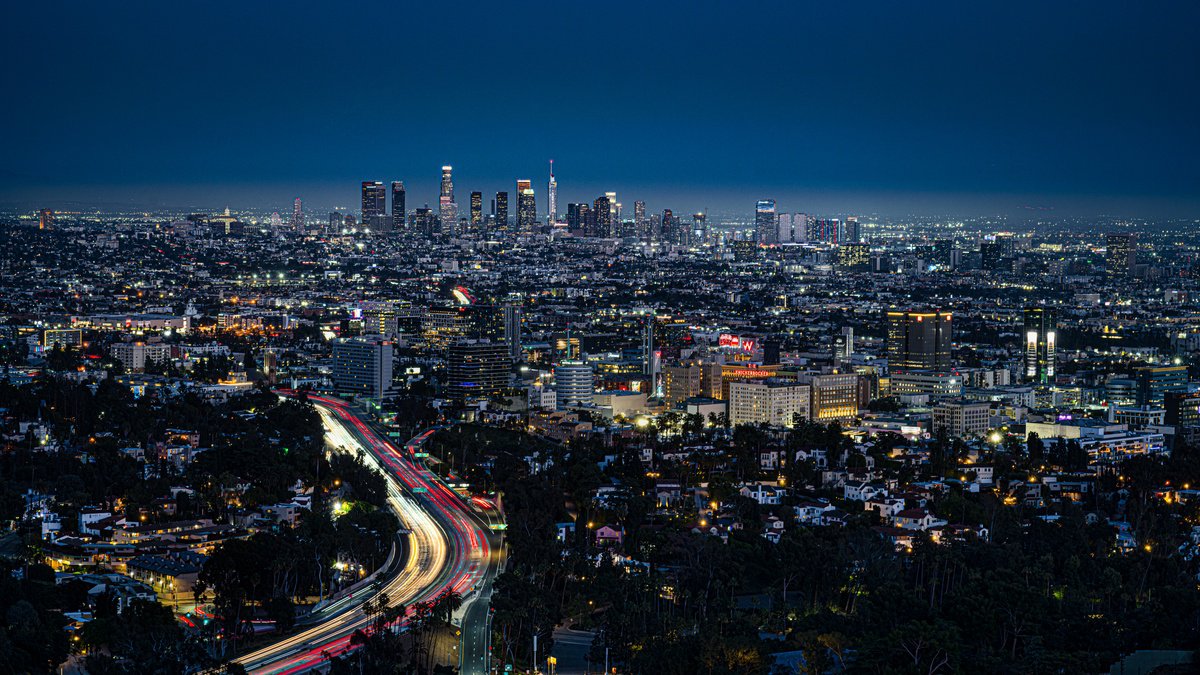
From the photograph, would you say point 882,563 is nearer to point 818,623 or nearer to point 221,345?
point 818,623

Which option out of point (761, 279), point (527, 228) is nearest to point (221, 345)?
point (761, 279)

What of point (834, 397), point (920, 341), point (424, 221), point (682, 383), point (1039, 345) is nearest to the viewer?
point (834, 397)

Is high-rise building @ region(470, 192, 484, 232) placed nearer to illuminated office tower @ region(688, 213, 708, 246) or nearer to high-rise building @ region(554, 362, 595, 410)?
illuminated office tower @ region(688, 213, 708, 246)

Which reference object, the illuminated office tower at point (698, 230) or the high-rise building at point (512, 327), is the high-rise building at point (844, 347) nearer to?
the high-rise building at point (512, 327)

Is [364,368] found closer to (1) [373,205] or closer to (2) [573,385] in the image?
(2) [573,385]

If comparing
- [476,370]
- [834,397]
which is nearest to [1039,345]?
[834,397]

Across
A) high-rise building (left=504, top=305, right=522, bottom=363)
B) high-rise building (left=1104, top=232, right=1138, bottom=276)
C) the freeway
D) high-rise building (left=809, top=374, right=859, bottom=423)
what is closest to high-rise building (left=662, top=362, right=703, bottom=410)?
high-rise building (left=809, top=374, right=859, bottom=423)

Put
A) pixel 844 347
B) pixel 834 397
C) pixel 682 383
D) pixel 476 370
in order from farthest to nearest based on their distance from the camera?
pixel 844 347 < pixel 476 370 < pixel 682 383 < pixel 834 397
